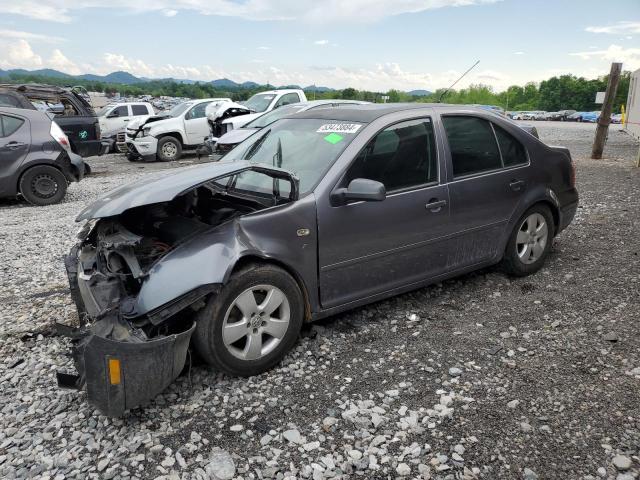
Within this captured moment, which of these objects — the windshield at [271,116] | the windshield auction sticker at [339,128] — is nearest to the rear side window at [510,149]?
the windshield auction sticker at [339,128]

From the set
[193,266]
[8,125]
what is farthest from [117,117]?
[193,266]

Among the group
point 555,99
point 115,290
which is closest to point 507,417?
point 115,290

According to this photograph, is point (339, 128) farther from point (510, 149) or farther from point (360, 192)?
point (510, 149)

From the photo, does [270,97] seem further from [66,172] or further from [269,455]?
[269,455]

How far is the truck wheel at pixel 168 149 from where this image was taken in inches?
605

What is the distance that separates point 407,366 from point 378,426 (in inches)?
25.8

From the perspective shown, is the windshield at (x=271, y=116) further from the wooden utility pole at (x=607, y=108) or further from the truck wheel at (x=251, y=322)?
the wooden utility pole at (x=607, y=108)

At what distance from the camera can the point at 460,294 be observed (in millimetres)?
4477

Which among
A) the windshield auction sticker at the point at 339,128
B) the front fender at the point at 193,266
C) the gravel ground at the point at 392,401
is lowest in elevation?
the gravel ground at the point at 392,401

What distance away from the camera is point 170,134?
15531 millimetres

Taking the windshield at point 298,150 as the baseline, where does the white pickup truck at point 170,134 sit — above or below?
below

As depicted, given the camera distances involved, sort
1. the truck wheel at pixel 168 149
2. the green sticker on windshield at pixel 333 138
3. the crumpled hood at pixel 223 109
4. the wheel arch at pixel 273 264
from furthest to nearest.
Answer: the truck wheel at pixel 168 149 → the crumpled hood at pixel 223 109 → the green sticker on windshield at pixel 333 138 → the wheel arch at pixel 273 264

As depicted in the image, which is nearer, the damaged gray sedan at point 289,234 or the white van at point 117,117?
the damaged gray sedan at point 289,234

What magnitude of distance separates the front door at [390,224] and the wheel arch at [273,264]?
0.43ft
